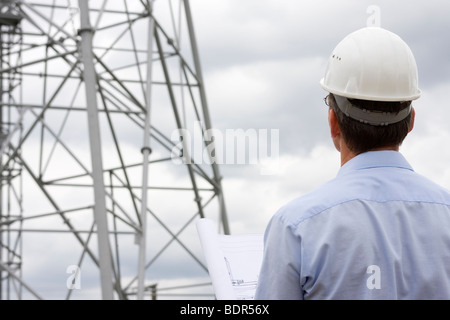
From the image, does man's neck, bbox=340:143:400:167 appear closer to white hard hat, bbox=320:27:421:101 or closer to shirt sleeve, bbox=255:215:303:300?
white hard hat, bbox=320:27:421:101

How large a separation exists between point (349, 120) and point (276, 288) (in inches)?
20.2

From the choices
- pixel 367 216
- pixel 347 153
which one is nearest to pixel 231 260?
pixel 347 153

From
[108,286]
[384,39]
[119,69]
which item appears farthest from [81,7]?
[384,39]

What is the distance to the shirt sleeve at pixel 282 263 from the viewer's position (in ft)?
6.13

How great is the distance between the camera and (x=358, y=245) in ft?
6.05

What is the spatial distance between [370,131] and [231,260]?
804mm

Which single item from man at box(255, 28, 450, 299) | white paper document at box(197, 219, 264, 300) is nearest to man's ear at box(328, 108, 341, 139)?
man at box(255, 28, 450, 299)

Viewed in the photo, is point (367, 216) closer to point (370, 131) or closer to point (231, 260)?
point (370, 131)

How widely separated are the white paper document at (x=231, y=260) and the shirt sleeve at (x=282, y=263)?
56 centimetres

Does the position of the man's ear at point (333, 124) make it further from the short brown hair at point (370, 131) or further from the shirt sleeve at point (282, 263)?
the shirt sleeve at point (282, 263)

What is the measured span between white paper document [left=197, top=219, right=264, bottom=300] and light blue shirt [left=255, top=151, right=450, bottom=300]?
0.55 meters

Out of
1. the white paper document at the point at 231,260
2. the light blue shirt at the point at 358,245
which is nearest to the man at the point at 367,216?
the light blue shirt at the point at 358,245

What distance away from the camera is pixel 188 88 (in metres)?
11.2

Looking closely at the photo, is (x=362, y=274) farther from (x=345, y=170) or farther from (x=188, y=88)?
(x=188, y=88)
